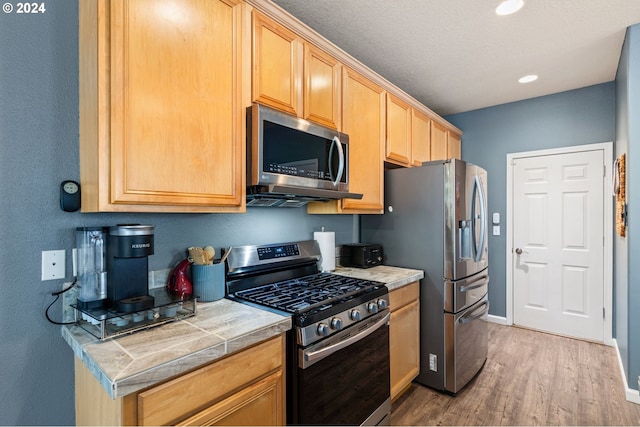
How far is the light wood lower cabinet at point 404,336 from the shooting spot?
214 centimetres

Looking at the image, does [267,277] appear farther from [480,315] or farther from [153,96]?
[480,315]

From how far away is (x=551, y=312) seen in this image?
11.6 feet

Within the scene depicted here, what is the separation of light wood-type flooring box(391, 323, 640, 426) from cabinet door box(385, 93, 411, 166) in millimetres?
1865

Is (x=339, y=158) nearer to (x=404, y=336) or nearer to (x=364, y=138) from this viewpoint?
(x=364, y=138)

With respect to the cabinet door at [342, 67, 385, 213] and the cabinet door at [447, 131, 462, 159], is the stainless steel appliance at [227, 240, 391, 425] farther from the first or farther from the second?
the cabinet door at [447, 131, 462, 159]

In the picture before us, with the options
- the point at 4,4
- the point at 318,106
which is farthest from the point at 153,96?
the point at 318,106

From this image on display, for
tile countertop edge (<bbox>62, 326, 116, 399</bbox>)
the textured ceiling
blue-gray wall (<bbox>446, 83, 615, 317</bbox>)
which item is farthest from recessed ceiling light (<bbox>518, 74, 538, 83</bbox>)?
tile countertop edge (<bbox>62, 326, 116, 399</bbox>)

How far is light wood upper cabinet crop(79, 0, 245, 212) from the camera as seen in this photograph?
1.17m

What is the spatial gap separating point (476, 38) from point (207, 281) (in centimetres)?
248

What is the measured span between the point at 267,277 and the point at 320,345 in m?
0.65

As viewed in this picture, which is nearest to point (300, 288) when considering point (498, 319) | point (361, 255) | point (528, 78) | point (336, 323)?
point (336, 323)

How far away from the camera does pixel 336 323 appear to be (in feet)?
5.01

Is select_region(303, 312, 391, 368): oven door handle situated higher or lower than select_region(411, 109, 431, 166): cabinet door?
lower

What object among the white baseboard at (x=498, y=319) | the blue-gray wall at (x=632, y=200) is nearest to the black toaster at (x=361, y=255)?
the blue-gray wall at (x=632, y=200)
